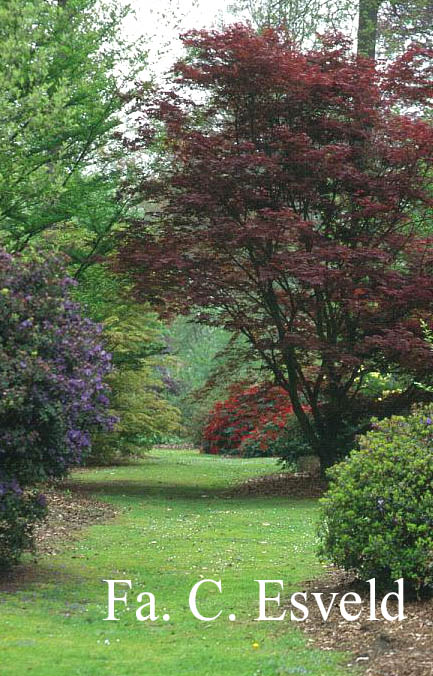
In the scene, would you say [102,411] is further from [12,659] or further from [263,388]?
[263,388]

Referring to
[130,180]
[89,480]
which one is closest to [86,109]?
[130,180]

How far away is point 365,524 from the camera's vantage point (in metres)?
6.77

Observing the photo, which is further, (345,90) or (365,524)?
(345,90)

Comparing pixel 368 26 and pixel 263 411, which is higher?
pixel 368 26

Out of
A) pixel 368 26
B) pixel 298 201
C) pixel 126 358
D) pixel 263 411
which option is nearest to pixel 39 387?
pixel 298 201

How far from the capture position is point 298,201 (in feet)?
48.0

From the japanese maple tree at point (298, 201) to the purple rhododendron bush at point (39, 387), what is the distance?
5804 millimetres

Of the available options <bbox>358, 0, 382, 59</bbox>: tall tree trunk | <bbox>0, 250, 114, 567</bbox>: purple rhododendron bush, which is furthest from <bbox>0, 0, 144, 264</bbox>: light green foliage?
<bbox>358, 0, 382, 59</bbox>: tall tree trunk

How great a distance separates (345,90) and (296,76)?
0.87 m

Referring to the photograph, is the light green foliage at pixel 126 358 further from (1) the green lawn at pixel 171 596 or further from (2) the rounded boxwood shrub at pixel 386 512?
(2) the rounded boxwood shrub at pixel 386 512

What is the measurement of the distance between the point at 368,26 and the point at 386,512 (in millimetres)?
14728

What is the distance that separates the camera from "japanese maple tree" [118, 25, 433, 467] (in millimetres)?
13484

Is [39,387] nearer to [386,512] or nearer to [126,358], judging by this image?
[386,512]

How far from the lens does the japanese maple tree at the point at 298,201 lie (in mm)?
13484
